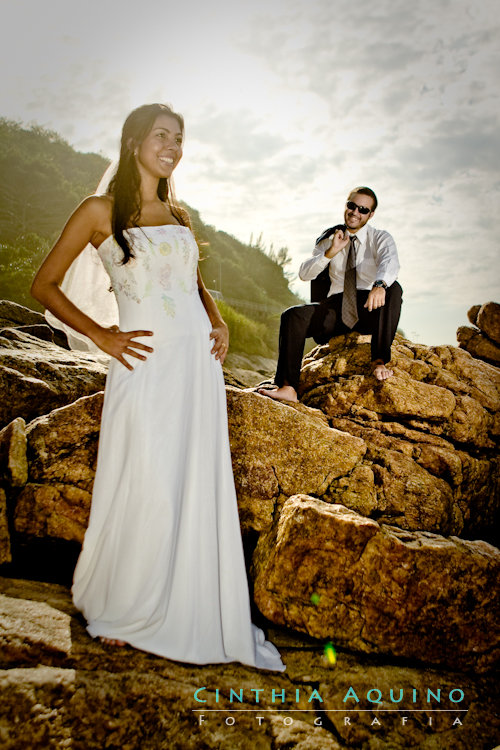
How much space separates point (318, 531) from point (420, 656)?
929mm

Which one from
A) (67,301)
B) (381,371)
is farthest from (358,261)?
(67,301)

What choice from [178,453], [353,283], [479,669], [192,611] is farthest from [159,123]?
[479,669]

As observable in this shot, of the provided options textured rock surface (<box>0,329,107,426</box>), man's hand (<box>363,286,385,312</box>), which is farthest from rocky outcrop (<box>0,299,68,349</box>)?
man's hand (<box>363,286,385,312</box>)

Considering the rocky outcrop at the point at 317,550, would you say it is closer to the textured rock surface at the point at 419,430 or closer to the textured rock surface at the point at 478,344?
the textured rock surface at the point at 419,430

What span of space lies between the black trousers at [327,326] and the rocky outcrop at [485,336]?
1910 millimetres

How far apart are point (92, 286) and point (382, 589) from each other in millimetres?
2853

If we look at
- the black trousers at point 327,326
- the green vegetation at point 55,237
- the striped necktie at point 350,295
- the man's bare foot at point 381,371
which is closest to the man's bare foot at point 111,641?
the black trousers at point 327,326

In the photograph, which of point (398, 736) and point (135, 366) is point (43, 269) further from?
point (398, 736)

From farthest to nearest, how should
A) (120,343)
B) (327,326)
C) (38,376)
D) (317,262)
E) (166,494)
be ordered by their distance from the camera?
(327,326) < (317,262) < (38,376) < (120,343) < (166,494)

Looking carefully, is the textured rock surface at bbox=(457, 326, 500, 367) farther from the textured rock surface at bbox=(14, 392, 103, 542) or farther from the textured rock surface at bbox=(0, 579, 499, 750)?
the textured rock surface at bbox=(14, 392, 103, 542)

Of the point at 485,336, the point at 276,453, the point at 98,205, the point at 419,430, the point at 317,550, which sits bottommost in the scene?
the point at 317,550

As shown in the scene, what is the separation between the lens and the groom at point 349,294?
4227mm

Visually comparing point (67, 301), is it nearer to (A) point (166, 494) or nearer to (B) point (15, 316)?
(A) point (166, 494)

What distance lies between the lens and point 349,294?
4645 millimetres
